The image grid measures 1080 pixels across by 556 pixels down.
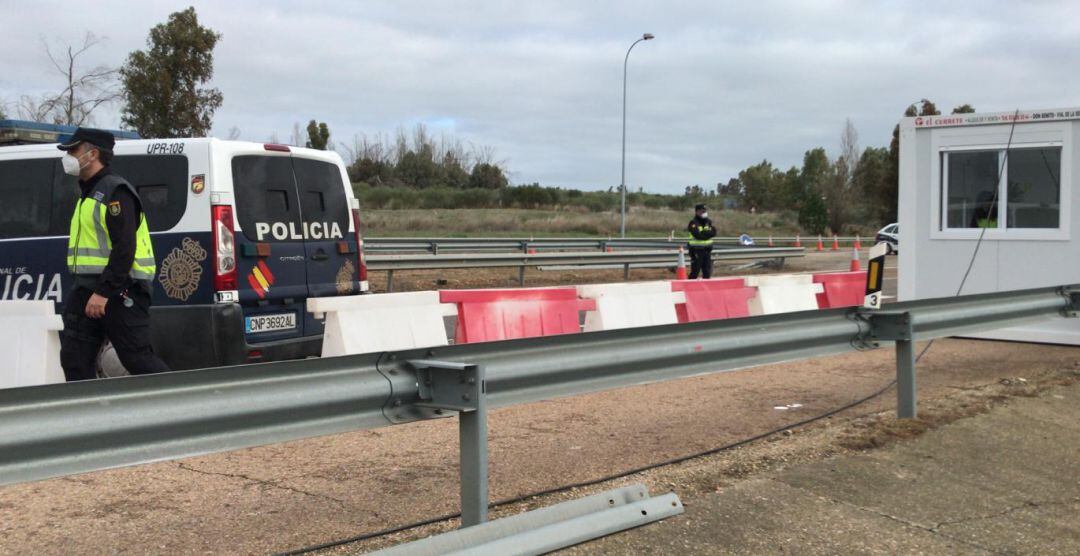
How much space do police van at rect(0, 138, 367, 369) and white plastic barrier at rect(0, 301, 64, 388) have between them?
5.31 ft

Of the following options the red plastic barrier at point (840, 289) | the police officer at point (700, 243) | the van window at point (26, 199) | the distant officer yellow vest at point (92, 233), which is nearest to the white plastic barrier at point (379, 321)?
the distant officer yellow vest at point (92, 233)

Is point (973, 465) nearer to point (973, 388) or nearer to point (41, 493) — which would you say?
point (973, 388)

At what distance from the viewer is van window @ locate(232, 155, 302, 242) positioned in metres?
7.73

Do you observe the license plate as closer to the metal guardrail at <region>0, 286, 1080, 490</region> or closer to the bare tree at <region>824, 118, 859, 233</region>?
the metal guardrail at <region>0, 286, 1080, 490</region>

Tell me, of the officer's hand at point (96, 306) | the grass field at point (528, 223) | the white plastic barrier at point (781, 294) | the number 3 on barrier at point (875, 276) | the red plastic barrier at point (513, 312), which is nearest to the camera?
the officer's hand at point (96, 306)

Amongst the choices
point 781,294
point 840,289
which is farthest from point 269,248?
point 840,289

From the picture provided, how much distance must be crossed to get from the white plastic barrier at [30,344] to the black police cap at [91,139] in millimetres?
896

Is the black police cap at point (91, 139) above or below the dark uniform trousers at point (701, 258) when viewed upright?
above

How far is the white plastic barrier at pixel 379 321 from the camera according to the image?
22.3 ft

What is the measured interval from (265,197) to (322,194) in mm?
659

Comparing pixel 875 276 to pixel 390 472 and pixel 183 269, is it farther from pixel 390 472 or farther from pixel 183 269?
pixel 183 269

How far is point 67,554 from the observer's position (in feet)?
12.7

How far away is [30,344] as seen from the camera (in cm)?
556

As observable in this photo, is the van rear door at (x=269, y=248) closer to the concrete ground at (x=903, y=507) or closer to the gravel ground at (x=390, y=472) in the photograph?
the gravel ground at (x=390, y=472)
